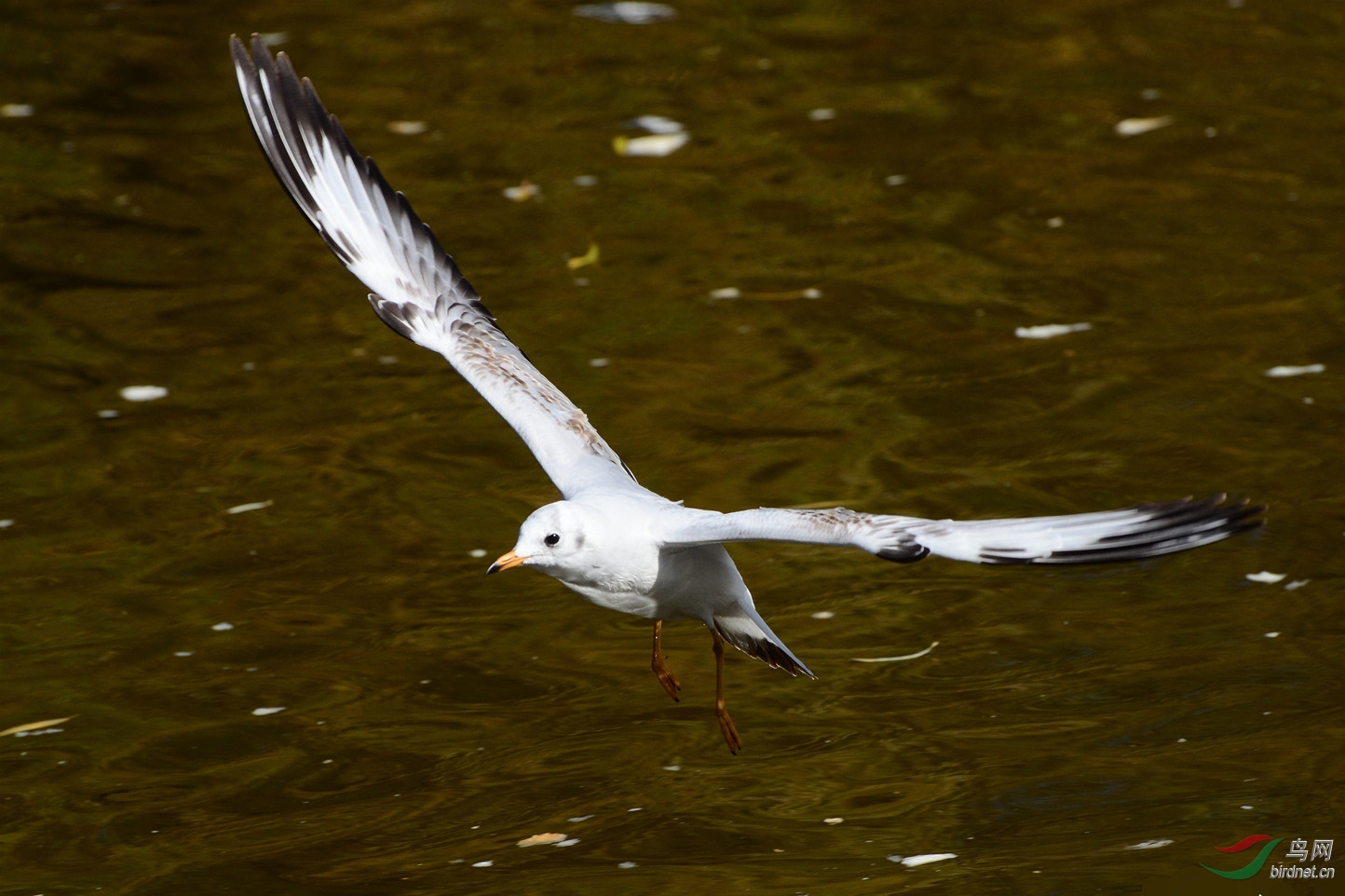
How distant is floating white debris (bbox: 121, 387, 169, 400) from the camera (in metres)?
9.88

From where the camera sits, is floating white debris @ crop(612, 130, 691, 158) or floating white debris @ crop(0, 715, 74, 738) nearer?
floating white debris @ crop(0, 715, 74, 738)

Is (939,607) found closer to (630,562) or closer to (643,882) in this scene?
(643,882)

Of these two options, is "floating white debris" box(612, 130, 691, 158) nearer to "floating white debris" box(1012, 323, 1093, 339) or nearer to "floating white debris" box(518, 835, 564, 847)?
"floating white debris" box(1012, 323, 1093, 339)

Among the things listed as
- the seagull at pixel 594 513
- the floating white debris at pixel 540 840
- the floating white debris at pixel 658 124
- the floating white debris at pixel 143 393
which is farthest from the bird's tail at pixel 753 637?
the floating white debris at pixel 658 124

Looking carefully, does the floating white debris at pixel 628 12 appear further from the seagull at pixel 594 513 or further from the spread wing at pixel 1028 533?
the spread wing at pixel 1028 533

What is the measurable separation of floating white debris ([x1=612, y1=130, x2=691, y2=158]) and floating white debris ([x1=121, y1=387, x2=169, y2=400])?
3701 mm

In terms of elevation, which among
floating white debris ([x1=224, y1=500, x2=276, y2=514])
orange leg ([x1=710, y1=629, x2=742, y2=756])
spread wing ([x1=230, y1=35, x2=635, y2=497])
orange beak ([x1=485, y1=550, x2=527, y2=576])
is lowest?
floating white debris ([x1=224, y1=500, x2=276, y2=514])

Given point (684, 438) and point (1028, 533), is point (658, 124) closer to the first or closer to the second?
point (684, 438)

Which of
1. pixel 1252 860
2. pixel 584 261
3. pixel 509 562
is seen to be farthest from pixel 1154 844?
pixel 584 261

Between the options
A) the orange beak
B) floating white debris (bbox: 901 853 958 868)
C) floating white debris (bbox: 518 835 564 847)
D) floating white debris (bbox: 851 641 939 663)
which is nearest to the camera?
the orange beak

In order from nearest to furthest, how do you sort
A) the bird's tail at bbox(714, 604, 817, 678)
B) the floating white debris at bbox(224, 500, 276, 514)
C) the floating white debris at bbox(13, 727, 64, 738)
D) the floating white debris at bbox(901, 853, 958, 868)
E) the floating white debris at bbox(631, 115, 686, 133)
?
the bird's tail at bbox(714, 604, 817, 678), the floating white debris at bbox(901, 853, 958, 868), the floating white debris at bbox(13, 727, 64, 738), the floating white debris at bbox(224, 500, 276, 514), the floating white debris at bbox(631, 115, 686, 133)

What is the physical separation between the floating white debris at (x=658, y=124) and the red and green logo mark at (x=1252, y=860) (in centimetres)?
754

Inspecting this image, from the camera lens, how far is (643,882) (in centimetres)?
612

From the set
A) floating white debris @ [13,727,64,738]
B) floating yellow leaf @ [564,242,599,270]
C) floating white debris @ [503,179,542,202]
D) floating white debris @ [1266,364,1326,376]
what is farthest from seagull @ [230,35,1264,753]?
floating white debris @ [503,179,542,202]
